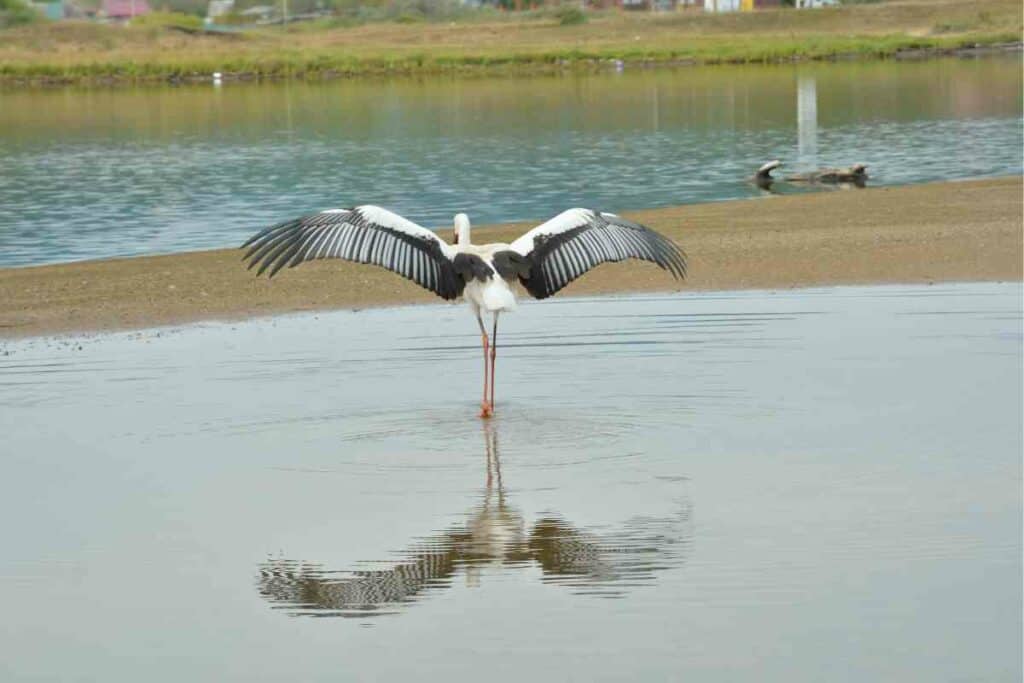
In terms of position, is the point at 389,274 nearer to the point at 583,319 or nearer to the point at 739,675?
the point at 583,319

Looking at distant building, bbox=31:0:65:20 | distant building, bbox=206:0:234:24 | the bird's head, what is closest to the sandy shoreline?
the bird's head

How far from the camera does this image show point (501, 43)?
7475cm

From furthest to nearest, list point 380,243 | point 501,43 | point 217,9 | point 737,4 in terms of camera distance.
A: point 217,9 → point 737,4 → point 501,43 → point 380,243

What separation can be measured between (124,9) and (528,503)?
84.6 m

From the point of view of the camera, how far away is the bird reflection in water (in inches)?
290

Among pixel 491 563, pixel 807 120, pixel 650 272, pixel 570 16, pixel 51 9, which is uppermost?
pixel 51 9

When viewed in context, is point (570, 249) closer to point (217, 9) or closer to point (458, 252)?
point (458, 252)

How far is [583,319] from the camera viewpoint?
45.4ft

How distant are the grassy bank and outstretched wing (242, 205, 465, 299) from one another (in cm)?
5444

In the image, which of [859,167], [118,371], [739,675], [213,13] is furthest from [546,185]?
[213,13]

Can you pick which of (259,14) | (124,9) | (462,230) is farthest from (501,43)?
(462,230)

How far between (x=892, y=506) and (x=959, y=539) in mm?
569

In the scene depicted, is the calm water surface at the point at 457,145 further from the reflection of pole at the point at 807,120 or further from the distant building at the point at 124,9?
the distant building at the point at 124,9

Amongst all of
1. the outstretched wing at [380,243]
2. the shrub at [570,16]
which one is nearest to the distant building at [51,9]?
the shrub at [570,16]
